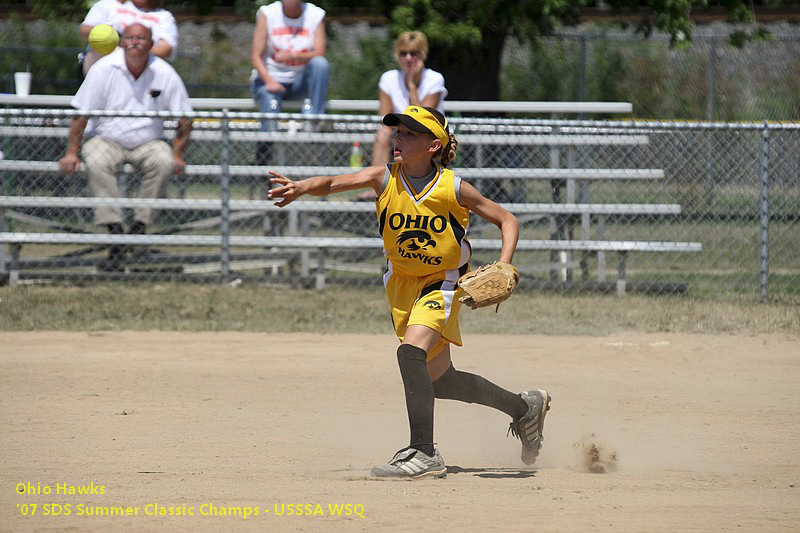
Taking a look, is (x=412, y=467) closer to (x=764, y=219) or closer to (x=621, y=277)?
(x=621, y=277)

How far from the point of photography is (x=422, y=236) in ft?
16.6

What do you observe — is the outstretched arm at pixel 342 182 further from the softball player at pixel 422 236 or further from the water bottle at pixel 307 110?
the water bottle at pixel 307 110

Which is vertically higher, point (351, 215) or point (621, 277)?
point (351, 215)

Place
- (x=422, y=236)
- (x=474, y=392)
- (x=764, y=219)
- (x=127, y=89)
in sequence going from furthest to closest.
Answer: (x=127, y=89) → (x=764, y=219) → (x=474, y=392) → (x=422, y=236)

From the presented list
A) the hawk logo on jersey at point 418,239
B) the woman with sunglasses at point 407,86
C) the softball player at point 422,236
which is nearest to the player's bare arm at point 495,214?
the softball player at point 422,236

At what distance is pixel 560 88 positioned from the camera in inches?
718

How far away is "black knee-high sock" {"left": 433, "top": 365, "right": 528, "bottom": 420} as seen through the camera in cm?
535

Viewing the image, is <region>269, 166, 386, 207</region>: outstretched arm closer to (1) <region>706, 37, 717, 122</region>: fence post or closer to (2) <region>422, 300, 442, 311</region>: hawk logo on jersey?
(2) <region>422, 300, 442, 311</region>: hawk logo on jersey

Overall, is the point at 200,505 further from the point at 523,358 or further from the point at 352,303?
the point at 352,303

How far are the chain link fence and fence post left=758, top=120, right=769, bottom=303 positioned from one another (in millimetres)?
12

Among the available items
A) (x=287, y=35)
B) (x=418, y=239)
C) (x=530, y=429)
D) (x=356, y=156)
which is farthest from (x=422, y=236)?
(x=356, y=156)

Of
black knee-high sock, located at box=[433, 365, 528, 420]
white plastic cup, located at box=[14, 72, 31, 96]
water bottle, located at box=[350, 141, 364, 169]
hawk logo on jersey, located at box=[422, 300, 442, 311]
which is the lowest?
black knee-high sock, located at box=[433, 365, 528, 420]

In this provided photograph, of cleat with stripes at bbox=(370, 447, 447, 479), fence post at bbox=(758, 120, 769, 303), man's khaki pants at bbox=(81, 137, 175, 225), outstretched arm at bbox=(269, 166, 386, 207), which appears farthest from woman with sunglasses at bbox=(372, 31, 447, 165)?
cleat with stripes at bbox=(370, 447, 447, 479)

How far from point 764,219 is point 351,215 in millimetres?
3942
